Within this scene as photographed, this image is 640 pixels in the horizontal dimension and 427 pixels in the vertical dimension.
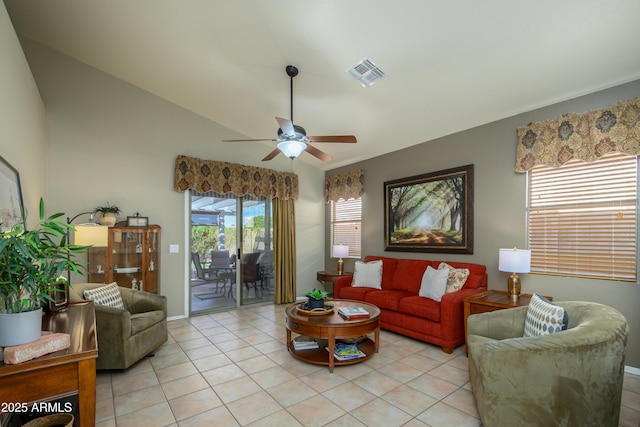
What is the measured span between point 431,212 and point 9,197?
4633 millimetres

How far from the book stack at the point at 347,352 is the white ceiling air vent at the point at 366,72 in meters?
2.91

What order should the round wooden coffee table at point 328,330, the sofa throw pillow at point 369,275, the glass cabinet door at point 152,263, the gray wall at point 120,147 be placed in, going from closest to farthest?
the round wooden coffee table at point 328,330 → the gray wall at point 120,147 → the glass cabinet door at point 152,263 → the sofa throw pillow at point 369,275

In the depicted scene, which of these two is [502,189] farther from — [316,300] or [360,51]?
[316,300]

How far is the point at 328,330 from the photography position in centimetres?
307

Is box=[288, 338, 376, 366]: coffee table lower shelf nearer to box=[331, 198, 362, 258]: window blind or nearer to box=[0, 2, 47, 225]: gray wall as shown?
box=[331, 198, 362, 258]: window blind

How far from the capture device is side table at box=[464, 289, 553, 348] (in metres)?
3.17

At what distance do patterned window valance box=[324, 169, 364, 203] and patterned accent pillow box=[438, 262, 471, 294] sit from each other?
2331 mm

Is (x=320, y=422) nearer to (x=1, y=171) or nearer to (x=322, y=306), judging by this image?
(x=322, y=306)

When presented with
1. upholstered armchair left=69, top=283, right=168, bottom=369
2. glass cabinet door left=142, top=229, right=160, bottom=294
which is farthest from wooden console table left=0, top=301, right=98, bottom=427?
glass cabinet door left=142, top=229, right=160, bottom=294

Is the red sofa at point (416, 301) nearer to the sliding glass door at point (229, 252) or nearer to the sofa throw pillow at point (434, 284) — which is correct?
the sofa throw pillow at point (434, 284)

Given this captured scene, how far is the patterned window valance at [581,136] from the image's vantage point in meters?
2.96

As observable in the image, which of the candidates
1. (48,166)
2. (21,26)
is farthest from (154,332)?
(21,26)

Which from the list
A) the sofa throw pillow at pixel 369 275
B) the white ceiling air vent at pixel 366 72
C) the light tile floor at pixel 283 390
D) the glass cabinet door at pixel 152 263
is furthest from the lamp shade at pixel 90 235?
the sofa throw pillow at pixel 369 275

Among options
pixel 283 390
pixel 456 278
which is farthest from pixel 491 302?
pixel 283 390
